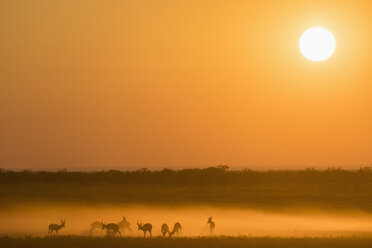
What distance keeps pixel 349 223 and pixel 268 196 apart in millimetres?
12241

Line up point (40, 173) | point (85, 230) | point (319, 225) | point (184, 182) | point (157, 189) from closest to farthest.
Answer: point (85, 230) → point (319, 225) → point (157, 189) → point (184, 182) → point (40, 173)

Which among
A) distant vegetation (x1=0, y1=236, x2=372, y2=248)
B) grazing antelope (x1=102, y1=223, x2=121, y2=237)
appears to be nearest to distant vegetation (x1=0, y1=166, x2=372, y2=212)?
grazing antelope (x1=102, y1=223, x2=121, y2=237)

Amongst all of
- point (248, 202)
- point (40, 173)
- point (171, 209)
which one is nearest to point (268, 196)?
point (248, 202)

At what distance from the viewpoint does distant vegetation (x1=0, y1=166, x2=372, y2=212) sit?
1731 inches

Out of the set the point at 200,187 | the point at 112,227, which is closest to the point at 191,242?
the point at 112,227

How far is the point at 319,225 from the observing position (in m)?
32.4

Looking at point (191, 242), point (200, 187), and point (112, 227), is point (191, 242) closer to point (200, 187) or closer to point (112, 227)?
point (112, 227)

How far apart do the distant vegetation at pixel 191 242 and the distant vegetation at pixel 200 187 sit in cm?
1739

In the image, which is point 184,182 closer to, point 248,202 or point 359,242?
point 248,202

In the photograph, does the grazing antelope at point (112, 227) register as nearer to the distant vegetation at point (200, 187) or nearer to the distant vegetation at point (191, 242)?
the distant vegetation at point (191, 242)

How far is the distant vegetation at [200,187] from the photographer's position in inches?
1731

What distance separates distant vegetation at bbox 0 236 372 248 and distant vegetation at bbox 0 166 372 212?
17392 millimetres

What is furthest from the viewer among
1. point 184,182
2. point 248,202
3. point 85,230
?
point 184,182

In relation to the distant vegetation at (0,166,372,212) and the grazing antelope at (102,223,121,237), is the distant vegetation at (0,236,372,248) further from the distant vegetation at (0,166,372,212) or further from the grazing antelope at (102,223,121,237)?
the distant vegetation at (0,166,372,212)
